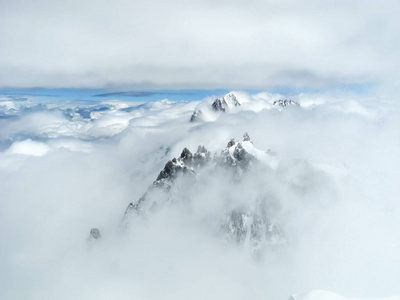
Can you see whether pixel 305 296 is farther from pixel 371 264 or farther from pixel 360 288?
pixel 371 264

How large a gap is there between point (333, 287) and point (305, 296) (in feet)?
550

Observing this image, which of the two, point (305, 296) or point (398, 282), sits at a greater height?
point (305, 296)

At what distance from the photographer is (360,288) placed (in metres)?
170

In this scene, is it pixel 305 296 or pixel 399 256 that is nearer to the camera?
pixel 305 296

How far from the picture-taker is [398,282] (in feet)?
490

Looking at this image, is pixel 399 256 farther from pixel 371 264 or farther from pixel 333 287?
pixel 333 287

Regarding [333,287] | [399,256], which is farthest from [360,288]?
[399,256]

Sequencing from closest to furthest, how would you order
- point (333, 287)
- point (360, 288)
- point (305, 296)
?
point (305, 296) < point (360, 288) < point (333, 287)

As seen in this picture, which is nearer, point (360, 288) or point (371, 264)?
point (360, 288)

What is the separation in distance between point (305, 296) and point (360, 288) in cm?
15110

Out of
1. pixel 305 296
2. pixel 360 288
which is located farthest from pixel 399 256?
pixel 305 296

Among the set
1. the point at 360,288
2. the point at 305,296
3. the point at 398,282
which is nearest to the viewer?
the point at 305,296

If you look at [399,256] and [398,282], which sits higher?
[398,282]

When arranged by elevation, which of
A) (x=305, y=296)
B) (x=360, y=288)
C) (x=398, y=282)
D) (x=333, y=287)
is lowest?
(x=333, y=287)
